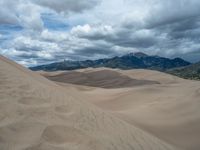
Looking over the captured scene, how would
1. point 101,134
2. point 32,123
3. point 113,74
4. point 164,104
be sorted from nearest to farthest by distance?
point 32,123, point 101,134, point 164,104, point 113,74

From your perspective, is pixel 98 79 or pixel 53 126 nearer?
pixel 53 126

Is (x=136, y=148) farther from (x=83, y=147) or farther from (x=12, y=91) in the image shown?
(x=12, y=91)

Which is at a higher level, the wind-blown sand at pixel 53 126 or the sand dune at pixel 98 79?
the wind-blown sand at pixel 53 126

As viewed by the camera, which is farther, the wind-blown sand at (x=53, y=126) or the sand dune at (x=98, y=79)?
the sand dune at (x=98, y=79)

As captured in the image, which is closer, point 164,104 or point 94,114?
point 94,114

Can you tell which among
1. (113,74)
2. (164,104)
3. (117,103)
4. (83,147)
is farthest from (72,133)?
(113,74)

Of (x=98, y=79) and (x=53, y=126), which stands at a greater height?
(x=53, y=126)

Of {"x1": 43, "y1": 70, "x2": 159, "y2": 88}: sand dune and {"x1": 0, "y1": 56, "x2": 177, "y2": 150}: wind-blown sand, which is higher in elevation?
{"x1": 0, "y1": 56, "x2": 177, "y2": 150}: wind-blown sand

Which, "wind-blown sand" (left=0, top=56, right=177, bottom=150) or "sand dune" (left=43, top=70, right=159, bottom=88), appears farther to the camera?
"sand dune" (left=43, top=70, right=159, bottom=88)
